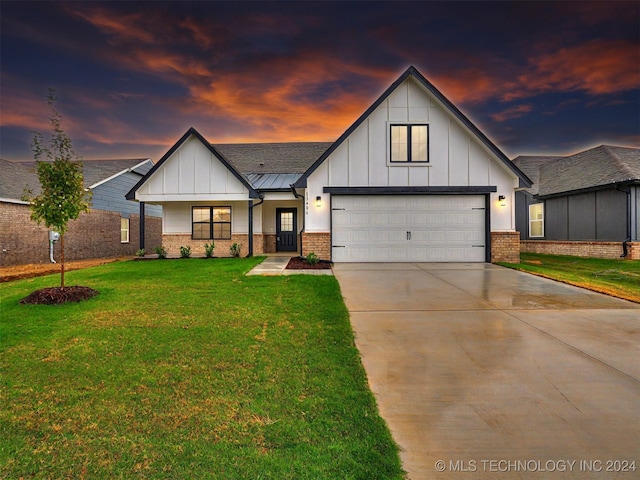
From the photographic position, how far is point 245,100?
667 inches

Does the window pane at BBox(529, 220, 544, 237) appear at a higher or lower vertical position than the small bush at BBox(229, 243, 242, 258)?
higher

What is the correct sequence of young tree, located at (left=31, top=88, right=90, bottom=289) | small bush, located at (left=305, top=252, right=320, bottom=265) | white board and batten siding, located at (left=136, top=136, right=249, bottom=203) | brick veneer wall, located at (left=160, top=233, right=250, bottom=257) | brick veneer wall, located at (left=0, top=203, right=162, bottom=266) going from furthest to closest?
1. brick veneer wall, located at (left=160, top=233, right=250, bottom=257)
2. white board and batten siding, located at (left=136, top=136, right=249, bottom=203)
3. brick veneer wall, located at (left=0, top=203, right=162, bottom=266)
4. small bush, located at (left=305, top=252, right=320, bottom=265)
5. young tree, located at (left=31, top=88, right=90, bottom=289)

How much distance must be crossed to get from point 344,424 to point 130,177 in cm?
2385

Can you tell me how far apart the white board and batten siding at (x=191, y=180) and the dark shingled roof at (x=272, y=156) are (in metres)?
3.89

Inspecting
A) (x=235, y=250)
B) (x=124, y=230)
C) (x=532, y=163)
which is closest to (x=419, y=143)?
(x=235, y=250)

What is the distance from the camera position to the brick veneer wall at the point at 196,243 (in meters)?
16.8

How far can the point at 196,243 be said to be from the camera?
1706 centimetres

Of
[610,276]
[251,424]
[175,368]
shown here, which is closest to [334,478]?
[251,424]

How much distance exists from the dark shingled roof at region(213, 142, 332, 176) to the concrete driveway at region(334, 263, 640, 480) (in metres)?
14.8

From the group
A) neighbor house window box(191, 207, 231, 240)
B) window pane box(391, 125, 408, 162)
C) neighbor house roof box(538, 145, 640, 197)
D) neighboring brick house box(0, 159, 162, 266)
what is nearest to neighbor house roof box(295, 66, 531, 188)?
window pane box(391, 125, 408, 162)

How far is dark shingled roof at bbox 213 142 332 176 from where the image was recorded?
65.6 ft

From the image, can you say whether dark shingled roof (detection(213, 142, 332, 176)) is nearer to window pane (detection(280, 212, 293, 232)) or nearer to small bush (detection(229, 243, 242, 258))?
window pane (detection(280, 212, 293, 232))

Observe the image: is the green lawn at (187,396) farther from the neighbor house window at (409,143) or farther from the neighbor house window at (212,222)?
the neighbor house window at (212,222)

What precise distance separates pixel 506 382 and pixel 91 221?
839 inches
